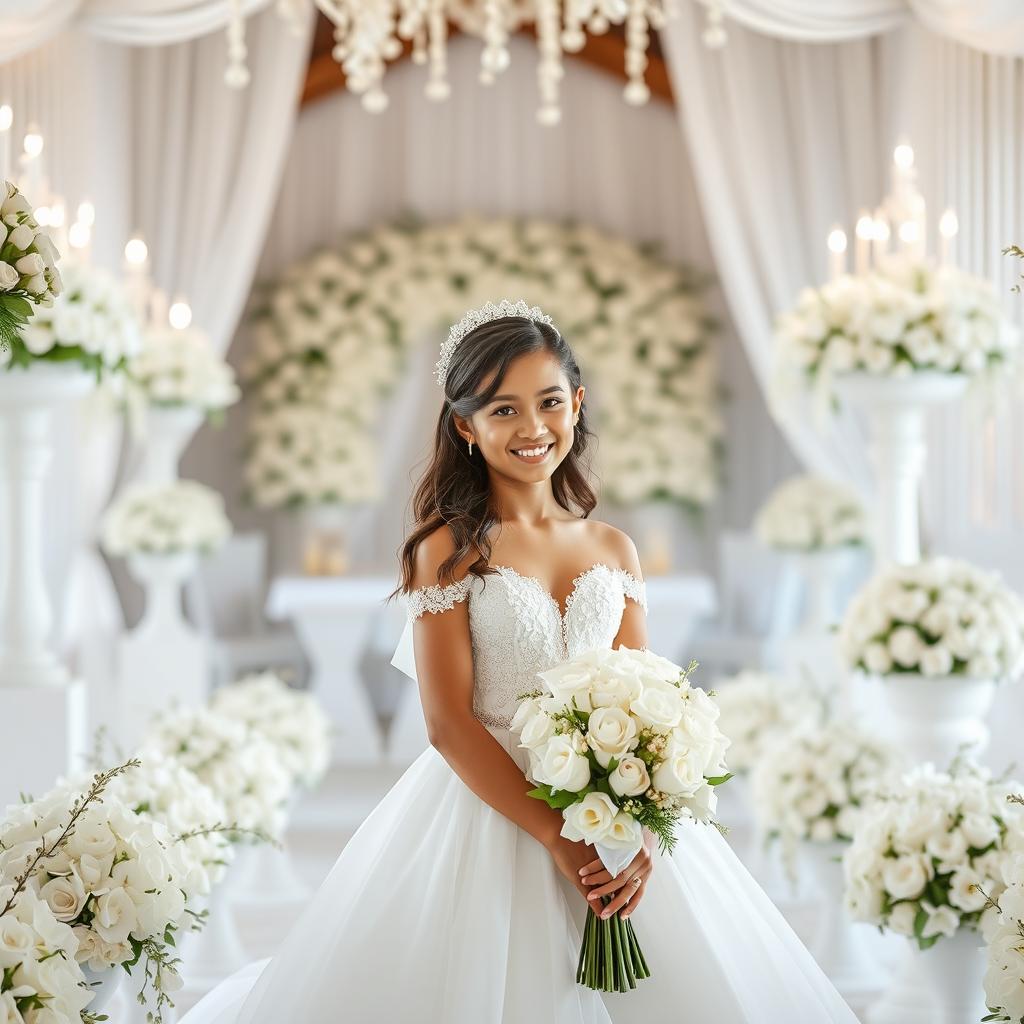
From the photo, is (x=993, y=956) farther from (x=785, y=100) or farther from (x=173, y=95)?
(x=173, y=95)

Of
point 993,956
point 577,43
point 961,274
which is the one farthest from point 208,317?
point 993,956

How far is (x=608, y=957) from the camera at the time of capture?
2.46 meters

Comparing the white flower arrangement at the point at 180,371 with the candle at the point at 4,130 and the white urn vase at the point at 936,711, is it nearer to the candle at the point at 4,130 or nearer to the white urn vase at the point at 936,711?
the candle at the point at 4,130

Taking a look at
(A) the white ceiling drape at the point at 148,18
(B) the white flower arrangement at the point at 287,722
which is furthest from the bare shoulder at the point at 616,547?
(A) the white ceiling drape at the point at 148,18

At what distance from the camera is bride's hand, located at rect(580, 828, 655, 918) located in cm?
244

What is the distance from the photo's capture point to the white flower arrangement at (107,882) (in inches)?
95.1

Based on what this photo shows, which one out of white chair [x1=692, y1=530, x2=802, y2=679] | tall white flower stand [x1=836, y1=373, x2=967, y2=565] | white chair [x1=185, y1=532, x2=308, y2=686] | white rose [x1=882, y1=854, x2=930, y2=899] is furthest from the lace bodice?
white chair [x1=185, y1=532, x2=308, y2=686]

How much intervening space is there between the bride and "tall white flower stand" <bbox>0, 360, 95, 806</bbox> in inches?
64.2

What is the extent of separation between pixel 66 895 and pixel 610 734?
3.17 feet

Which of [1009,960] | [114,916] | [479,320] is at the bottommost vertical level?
[1009,960]

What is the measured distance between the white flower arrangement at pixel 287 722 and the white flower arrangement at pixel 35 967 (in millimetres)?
3037

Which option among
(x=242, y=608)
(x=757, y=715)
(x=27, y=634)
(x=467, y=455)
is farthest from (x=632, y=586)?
(x=242, y=608)

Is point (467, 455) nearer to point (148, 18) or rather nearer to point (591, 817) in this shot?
point (591, 817)

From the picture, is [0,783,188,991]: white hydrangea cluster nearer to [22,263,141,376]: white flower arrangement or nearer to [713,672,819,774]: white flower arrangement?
[22,263,141,376]: white flower arrangement
